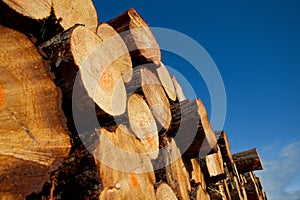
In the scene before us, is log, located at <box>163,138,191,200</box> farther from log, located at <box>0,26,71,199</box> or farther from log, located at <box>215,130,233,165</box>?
log, located at <box>215,130,233,165</box>

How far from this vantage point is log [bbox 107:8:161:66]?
1.90 metres

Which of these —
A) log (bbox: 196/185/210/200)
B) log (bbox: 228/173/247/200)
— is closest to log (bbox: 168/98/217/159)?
log (bbox: 196/185/210/200)

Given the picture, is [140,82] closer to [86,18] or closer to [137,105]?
[137,105]

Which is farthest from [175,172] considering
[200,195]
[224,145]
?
[224,145]

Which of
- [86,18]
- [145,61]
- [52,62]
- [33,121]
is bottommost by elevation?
[33,121]

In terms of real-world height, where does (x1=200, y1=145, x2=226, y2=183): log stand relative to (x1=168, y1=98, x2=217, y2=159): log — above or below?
below

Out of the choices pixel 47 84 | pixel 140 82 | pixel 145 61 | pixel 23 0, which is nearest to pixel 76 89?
pixel 47 84

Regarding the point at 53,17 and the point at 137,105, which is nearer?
the point at 53,17

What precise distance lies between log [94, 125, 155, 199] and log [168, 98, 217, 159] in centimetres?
63

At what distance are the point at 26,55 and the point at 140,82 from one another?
2.65 feet

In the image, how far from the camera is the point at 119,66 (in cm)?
157

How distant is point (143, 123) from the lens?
170cm

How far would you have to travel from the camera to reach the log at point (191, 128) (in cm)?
218

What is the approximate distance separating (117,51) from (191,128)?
943mm
